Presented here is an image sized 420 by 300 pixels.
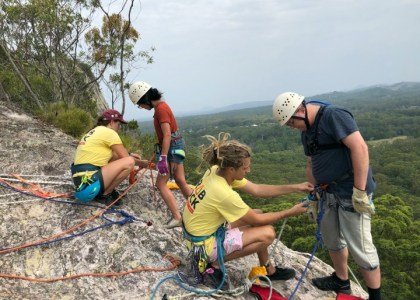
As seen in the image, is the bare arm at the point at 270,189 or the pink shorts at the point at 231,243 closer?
the pink shorts at the point at 231,243

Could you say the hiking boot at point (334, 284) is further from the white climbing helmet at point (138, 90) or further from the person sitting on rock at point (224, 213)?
the white climbing helmet at point (138, 90)

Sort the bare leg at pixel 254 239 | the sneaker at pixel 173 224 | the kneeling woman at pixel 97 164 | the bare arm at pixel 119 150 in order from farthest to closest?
the sneaker at pixel 173 224 → the bare arm at pixel 119 150 → the kneeling woman at pixel 97 164 → the bare leg at pixel 254 239

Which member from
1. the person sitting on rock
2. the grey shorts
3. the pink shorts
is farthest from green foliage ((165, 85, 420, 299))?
the grey shorts

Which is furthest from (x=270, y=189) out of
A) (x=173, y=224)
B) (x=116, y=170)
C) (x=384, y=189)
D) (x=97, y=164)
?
(x=384, y=189)

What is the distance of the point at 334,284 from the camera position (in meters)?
4.40

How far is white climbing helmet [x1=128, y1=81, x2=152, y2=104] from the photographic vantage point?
4926mm

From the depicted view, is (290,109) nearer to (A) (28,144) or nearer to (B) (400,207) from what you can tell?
(A) (28,144)

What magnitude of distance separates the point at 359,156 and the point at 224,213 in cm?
146

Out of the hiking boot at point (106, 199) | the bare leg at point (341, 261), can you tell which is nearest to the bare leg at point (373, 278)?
the bare leg at point (341, 261)

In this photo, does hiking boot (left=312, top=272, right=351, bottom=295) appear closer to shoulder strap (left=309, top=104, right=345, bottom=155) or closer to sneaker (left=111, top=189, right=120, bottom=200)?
shoulder strap (left=309, top=104, right=345, bottom=155)

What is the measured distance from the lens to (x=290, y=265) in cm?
501

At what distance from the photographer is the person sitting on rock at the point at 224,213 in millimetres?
3432

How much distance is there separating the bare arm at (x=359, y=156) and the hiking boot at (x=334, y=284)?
5.06 ft

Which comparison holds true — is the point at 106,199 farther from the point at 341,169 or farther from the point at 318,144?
the point at 341,169
